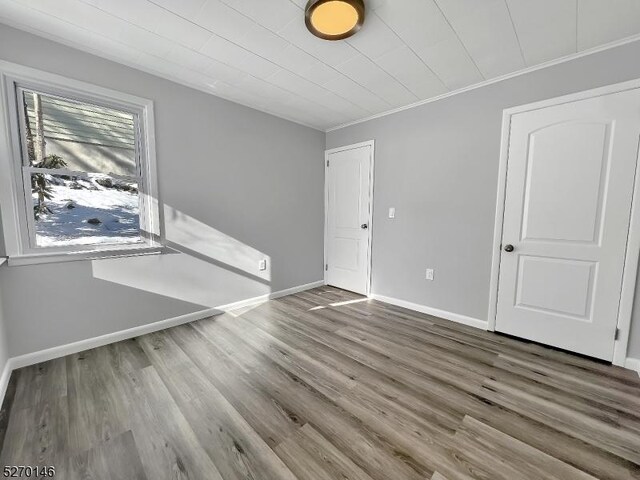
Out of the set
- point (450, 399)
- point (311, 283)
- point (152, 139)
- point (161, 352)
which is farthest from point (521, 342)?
point (152, 139)

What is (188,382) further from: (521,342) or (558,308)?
(558,308)

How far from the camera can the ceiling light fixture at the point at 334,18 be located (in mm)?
1501

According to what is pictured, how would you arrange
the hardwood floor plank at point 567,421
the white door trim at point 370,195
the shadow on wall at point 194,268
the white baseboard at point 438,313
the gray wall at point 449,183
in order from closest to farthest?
the hardwood floor plank at point 567,421, the gray wall at point 449,183, the shadow on wall at point 194,268, the white baseboard at point 438,313, the white door trim at point 370,195

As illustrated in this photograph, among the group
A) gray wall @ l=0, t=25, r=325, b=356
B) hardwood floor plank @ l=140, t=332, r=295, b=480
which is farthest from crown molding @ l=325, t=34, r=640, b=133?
hardwood floor plank @ l=140, t=332, r=295, b=480

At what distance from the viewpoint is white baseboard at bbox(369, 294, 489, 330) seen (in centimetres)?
270

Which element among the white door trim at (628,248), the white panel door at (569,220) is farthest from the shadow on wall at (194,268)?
the white door trim at (628,248)

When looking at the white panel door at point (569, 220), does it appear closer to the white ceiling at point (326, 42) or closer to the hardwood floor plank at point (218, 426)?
the white ceiling at point (326, 42)

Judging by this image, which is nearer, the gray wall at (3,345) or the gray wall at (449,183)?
the gray wall at (3,345)

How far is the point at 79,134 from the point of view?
2.17 m

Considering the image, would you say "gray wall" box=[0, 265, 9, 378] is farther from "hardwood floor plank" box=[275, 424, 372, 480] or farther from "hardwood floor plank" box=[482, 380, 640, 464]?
"hardwood floor plank" box=[482, 380, 640, 464]

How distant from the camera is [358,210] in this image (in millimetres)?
3701

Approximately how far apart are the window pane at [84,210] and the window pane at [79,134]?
12cm

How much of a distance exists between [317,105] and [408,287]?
2473mm

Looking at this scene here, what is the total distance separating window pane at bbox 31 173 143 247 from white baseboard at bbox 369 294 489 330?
2945mm
